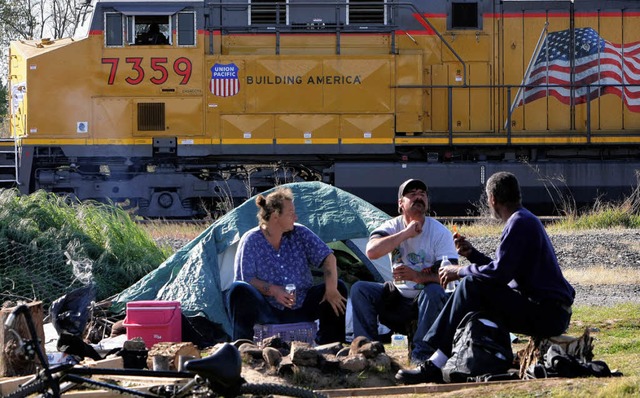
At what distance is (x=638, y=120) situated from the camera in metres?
16.5

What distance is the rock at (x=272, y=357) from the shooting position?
5.36 metres

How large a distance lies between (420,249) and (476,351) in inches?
52.0

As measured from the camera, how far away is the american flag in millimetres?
16078

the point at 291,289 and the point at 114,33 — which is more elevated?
the point at 114,33

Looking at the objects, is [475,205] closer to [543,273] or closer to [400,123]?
[400,123]

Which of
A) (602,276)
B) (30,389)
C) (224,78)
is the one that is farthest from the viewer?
(224,78)

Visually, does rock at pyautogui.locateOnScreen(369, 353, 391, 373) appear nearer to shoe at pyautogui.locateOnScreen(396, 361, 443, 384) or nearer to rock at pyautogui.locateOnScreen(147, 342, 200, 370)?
shoe at pyautogui.locateOnScreen(396, 361, 443, 384)

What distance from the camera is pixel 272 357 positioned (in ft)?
17.6

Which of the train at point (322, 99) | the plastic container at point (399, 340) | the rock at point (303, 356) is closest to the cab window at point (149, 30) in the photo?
the train at point (322, 99)

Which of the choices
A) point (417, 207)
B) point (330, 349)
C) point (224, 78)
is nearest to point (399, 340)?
point (417, 207)

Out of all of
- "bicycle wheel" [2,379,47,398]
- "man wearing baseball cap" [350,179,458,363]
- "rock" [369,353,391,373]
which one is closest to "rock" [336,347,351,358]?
"rock" [369,353,391,373]

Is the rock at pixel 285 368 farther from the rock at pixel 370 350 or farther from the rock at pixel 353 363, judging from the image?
the rock at pixel 370 350

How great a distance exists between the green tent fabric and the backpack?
7.85 ft

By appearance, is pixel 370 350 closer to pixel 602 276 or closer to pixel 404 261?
pixel 404 261
